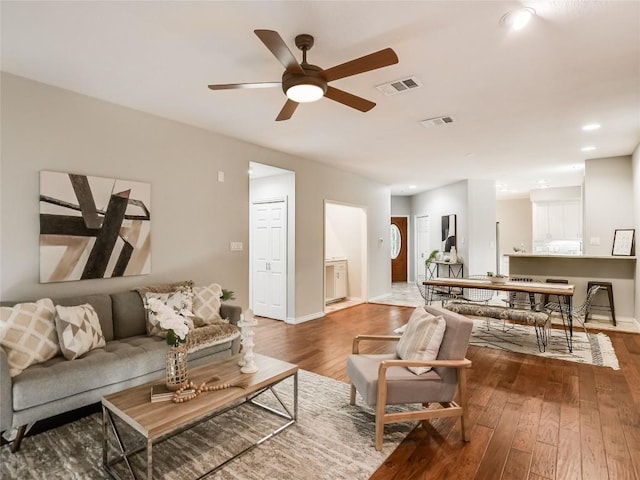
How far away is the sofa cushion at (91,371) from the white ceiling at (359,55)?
7.50 ft

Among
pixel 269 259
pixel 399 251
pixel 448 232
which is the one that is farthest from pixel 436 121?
pixel 399 251

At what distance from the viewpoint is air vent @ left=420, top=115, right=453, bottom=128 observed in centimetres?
381

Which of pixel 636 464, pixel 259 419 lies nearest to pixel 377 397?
pixel 259 419

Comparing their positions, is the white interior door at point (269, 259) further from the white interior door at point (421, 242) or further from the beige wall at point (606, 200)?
the white interior door at point (421, 242)

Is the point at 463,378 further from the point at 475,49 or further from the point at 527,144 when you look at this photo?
the point at 527,144

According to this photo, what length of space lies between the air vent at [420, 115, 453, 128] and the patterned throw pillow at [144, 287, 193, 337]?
10.7 feet

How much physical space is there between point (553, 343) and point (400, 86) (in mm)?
3893

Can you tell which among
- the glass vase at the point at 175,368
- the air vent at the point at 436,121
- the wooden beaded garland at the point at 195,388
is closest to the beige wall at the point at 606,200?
the air vent at the point at 436,121

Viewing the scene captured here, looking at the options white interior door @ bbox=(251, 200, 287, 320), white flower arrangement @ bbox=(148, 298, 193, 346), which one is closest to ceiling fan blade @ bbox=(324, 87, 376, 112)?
white flower arrangement @ bbox=(148, 298, 193, 346)

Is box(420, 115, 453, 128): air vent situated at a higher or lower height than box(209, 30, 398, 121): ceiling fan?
higher

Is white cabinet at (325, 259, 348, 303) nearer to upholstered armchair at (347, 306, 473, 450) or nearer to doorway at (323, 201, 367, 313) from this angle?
doorway at (323, 201, 367, 313)

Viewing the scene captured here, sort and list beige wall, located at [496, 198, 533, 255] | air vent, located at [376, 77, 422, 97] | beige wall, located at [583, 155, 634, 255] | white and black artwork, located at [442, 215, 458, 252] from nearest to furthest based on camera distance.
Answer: air vent, located at [376, 77, 422, 97], beige wall, located at [583, 155, 634, 255], white and black artwork, located at [442, 215, 458, 252], beige wall, located at [496, 198, 533, 255]

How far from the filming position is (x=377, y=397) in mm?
2182

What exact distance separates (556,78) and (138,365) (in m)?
4.24
